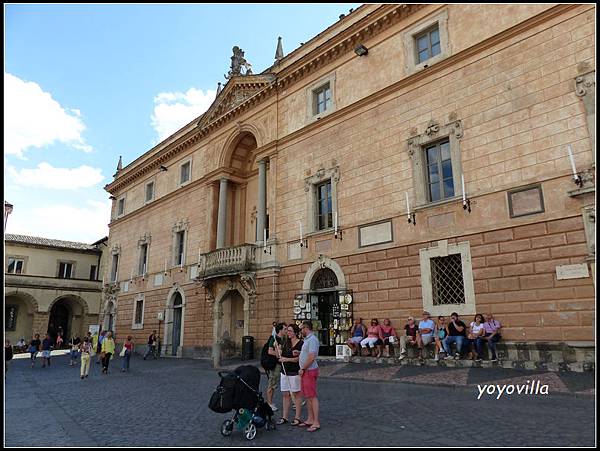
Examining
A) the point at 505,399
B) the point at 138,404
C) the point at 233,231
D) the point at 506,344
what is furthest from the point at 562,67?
the point at 233,231

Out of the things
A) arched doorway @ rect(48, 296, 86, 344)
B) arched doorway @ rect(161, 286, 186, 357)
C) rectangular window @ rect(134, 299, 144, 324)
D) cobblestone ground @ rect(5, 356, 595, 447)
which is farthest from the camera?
arched doorway @ rect(48, 296, 86, 344)

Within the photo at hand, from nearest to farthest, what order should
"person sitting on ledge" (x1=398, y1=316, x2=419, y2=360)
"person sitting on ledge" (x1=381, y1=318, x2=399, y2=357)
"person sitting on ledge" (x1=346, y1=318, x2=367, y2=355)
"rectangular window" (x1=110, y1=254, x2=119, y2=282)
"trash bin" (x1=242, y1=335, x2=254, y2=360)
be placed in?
"person sitting on ledge" (x1=398, y1=316, x2=419, y2=360)
"person sitting on ledge" (x1=381, y1=318, x2=399, y2=357)
"person sitting on ledge" (x1=346, y1=318, x2=367, y2=355)
"trash bin" (x1=242, y1=335, x2=254, y2=360)
"rectangular window" (x1=110, y1=254, x2=119, y2=282)

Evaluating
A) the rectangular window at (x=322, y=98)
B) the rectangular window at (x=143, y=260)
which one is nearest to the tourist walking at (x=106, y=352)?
the rectangular window at (x=143, y=260)

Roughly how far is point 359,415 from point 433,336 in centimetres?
657

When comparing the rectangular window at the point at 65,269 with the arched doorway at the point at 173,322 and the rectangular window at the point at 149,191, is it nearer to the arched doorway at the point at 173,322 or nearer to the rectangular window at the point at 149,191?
the rectangular window at the point at 149,191

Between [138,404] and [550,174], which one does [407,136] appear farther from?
[138,404]

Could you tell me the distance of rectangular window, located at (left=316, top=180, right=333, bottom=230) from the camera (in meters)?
17.1

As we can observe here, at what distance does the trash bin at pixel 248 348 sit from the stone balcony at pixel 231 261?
2881mm

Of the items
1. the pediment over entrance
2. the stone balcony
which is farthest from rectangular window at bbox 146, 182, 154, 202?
the stone balcony

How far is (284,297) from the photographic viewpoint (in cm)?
1775

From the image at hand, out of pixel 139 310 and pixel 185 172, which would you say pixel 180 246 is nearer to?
pixel 185 172

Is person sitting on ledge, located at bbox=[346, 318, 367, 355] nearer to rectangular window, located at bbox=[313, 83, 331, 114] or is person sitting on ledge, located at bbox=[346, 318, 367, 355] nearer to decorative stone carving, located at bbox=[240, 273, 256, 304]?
Answer: decorative stone carving, located at bbox=[240, 273, 256, 304]

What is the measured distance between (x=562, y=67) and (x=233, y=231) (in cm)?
1706

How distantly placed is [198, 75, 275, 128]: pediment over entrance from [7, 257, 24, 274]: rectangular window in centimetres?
2469
